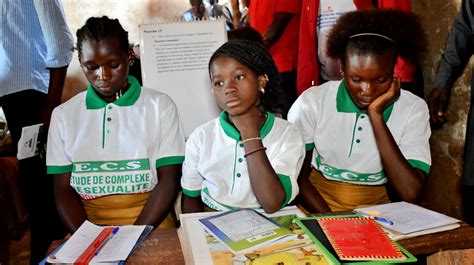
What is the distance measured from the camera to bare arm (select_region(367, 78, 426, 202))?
5.35 feet

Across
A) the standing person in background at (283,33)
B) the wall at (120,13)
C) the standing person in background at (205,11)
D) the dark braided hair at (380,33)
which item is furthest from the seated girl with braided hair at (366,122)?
the wall at (120,13)

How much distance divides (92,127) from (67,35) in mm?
740

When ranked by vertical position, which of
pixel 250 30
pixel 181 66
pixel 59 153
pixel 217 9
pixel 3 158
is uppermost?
pixel 217 9

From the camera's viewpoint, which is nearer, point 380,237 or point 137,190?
point 380,237

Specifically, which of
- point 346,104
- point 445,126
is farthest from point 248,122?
point 445,126

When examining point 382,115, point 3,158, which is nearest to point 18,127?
point 3,158

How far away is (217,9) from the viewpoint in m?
4.38

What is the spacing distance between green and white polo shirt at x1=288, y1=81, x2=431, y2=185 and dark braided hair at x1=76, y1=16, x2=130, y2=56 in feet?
2.51

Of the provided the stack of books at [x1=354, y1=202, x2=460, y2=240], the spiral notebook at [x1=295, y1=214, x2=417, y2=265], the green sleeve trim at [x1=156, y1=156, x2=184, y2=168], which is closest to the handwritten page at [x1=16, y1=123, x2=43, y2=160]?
the green sleeve trim at [x1=156, y1=156, x2=184, y2=168]

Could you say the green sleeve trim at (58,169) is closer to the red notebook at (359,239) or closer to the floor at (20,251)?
the red notebook at (359,239)

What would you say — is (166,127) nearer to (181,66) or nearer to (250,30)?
(181,66)

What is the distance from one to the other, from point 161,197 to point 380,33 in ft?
3.47

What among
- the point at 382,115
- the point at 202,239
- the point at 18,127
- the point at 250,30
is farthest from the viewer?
the point at 250,30

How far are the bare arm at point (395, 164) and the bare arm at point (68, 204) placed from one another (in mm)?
1137
